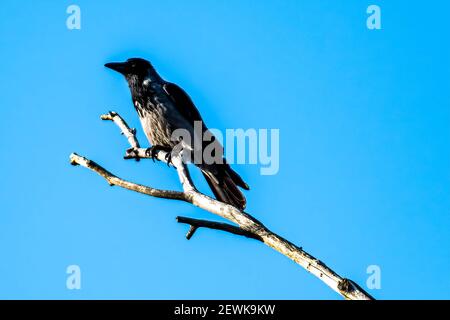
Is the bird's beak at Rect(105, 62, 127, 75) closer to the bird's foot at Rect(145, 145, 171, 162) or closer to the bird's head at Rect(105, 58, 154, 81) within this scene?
the bird's head at Rect(105, 58, 154, 81)

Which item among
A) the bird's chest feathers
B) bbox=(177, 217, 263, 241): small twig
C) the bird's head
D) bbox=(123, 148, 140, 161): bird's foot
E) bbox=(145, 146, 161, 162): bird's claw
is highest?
the bird's head

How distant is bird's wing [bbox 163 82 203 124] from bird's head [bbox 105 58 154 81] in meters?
0.37

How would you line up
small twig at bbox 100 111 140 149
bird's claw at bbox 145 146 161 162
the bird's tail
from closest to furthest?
1. small twig at bbox 100 111 140 149
2. bird's claw at bbox 145 146 161 162
3. the bird's tail

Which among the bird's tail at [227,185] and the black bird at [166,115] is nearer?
the bird's tail at [227,185]

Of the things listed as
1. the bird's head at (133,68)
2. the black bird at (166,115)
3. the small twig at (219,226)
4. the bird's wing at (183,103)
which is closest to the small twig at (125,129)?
the black bird at (166,115)

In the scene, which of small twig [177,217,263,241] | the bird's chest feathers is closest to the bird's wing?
the bird's chest feathers

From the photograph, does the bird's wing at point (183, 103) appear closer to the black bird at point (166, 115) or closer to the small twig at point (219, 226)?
the black bird at point (166, 115)

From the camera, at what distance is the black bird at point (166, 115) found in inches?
297

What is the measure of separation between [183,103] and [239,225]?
409 centimetres

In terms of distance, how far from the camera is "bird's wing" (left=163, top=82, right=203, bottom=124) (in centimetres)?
833

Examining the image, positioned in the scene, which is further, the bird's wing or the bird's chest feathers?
the bird's wing

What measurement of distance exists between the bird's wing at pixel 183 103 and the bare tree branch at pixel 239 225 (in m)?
2.39

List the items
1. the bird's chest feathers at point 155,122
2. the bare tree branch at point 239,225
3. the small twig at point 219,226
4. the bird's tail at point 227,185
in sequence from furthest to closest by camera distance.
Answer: the bird's chest feathers at point 155,122 → the bird's tail at point 227,185 → the small twig at point 219,226 → the bare tree branch at point 239,225
